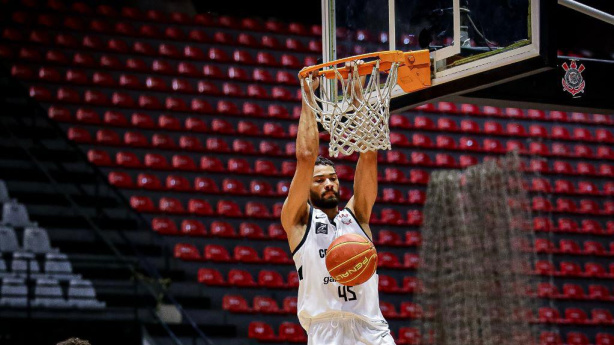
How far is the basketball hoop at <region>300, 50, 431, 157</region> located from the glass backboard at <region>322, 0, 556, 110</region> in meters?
0.20

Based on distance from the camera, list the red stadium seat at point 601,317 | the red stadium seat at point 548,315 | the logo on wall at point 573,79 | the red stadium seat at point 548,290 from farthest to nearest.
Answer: the red stadium seat at point 601,317, the red stadium seat at point 548,290, the red stadium seat at point 548,315, the logo on wall at point 573,79

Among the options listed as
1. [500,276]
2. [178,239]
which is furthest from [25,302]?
[500,276]

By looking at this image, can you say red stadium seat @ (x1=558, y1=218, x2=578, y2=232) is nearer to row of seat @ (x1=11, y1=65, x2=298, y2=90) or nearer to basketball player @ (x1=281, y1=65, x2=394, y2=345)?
row of seat @ (x1=11, y1=65, x2=298, y2=90)

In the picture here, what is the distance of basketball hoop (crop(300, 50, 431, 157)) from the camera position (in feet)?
16.0

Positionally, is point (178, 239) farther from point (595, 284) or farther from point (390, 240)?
point (595, 284)

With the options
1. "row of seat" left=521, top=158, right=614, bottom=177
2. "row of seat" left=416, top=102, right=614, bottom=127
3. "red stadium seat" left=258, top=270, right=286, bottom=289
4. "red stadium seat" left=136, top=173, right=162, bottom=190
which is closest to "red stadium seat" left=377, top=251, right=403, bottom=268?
"red stadium seat" left=258, top=270, right=286, bottom=289

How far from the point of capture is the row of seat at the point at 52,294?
30.6 ft

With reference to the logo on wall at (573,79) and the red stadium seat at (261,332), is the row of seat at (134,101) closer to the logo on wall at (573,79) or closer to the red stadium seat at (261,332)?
the red stadium seat at (261,332)

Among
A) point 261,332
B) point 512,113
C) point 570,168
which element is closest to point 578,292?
point 570,168

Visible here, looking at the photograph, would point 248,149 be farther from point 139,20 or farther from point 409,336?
point 409,336

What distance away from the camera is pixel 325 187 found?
482cm

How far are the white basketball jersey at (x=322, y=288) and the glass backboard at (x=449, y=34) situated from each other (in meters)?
1.24

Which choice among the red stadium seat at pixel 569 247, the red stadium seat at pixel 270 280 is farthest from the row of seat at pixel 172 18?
the red stadium seat at pixel 569 247

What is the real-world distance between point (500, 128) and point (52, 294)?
281 inches
